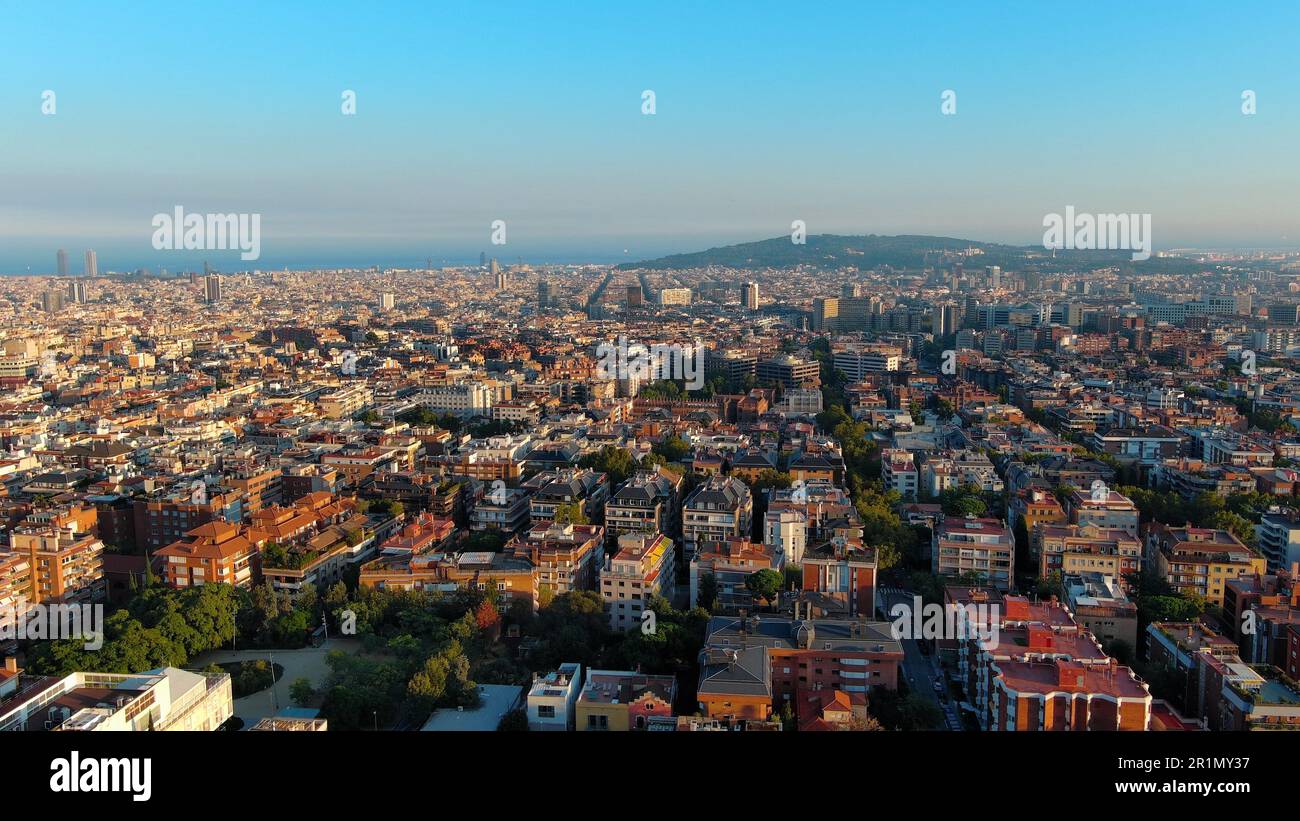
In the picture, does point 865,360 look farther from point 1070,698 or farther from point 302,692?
point 302,692

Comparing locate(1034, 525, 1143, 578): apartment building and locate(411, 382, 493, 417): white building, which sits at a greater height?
locate(411, 382, 493, 417): white building

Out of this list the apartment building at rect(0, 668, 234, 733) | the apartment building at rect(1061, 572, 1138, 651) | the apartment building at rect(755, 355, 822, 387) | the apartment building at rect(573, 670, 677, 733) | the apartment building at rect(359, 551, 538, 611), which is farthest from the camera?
the apartment building at rect(755, 355, 822, 387)

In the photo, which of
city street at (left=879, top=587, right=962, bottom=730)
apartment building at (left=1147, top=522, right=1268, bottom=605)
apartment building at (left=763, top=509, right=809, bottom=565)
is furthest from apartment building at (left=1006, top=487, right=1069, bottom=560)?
apartment building at (left=763, top=509, right=809, bottom=565)

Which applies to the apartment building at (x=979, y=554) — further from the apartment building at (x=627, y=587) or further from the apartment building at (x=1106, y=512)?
the apartment building at (x=627, y=587)

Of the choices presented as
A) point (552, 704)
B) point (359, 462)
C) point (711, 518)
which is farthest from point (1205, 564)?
point (359, 462)

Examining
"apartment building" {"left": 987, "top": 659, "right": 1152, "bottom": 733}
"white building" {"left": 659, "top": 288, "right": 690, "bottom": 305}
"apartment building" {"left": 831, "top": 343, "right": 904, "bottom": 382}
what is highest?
"white building" {"left": 659, "top": 288, "right": 690, "bottom": 305}

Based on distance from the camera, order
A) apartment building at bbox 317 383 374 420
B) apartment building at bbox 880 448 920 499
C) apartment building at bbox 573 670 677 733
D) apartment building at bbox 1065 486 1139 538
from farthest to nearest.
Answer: apartment building at bbox 317 383 374 420 < apartment building at bbox 880 448 920 499 < apartment building at bbox 1065 486 1139 538 < apartment building at bbox 573 670 677 733

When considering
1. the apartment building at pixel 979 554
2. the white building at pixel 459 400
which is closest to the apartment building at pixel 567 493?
the apartment building at pixel 979 554

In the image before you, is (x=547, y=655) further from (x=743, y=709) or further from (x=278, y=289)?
(x=278, y=289)

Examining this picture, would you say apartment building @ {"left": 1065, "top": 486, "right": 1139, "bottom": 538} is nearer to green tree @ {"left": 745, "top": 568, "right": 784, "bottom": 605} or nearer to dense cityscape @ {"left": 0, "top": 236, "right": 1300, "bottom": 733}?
dense cityscape @ {"left": 0, "top": 236, "right": 1300, "bottom": 733}
